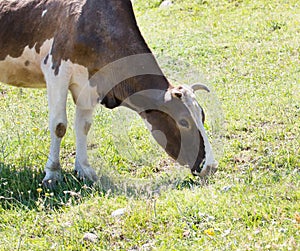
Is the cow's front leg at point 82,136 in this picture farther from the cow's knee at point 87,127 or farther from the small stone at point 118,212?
the small stone at point 118,212

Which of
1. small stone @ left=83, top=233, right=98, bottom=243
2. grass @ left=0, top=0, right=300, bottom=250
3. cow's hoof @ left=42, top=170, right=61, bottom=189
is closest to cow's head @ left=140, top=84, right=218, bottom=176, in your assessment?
grass @ left=0, top=0, right=300, bottom=250

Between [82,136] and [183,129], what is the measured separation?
1412 millimetres

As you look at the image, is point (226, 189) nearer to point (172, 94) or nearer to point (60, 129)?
point (172, 94)

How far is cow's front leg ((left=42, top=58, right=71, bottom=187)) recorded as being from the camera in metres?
7.18

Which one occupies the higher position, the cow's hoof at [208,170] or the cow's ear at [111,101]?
the cow's ear at [111,101]

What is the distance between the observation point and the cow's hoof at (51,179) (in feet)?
23.1

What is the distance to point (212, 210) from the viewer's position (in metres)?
5.41

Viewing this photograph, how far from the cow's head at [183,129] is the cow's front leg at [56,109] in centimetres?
86

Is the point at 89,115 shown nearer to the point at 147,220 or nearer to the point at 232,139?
the point at 232,139

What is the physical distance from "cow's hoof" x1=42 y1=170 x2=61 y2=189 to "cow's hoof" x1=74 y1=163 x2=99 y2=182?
0.24 m

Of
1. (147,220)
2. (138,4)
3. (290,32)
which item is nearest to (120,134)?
(147,220)

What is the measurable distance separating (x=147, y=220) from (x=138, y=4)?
46.1ft

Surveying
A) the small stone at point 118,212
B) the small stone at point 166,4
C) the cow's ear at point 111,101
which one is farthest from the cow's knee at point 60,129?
the small stone at point 166,4

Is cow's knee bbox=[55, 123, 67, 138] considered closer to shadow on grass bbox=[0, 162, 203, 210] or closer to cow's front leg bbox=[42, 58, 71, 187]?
cow's front leg bbox=[42, 58, 71, 187]
